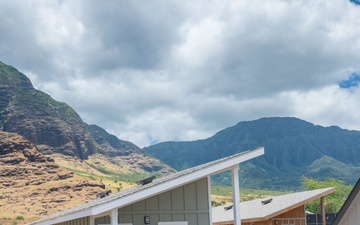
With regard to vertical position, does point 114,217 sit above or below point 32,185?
below

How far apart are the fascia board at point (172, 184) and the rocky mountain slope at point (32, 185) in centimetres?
6073

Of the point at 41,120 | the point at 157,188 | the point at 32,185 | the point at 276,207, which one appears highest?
the point at 41,120

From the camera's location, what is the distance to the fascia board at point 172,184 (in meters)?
11.3

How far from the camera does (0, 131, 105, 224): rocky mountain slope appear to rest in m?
78.2

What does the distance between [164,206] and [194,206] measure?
0.77 meters

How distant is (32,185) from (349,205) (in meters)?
85.7

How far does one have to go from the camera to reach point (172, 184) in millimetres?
12461

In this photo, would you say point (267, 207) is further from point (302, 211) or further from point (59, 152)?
point (59, 152)

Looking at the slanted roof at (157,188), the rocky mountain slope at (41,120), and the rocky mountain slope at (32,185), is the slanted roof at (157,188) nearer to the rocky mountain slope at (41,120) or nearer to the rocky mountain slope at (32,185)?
the rocky mountain slope at (32,185)

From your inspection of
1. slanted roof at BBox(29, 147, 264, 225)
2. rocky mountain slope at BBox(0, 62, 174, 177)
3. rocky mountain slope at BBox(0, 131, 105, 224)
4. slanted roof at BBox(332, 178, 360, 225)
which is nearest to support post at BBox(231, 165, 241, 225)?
slanted roof at BBox(29, 147, 264, 225)

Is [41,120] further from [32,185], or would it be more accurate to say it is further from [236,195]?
[236,195]

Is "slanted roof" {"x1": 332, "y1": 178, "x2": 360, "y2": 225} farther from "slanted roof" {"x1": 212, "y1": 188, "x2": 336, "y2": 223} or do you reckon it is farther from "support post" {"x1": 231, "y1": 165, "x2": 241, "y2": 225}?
"slanted roof" {"x1": 212, "y1": 188, "x2": 336, "y2": 223}

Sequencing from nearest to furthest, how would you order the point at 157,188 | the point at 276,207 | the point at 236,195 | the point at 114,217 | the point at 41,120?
1. the point at 114,217
2. the point at 157,188
3. the point at 236,195
4. the point at 276,207
5. the point at 41,120

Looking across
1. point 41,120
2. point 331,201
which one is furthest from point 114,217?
point 41,120
